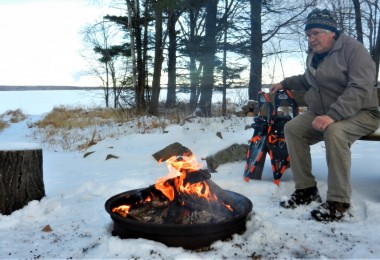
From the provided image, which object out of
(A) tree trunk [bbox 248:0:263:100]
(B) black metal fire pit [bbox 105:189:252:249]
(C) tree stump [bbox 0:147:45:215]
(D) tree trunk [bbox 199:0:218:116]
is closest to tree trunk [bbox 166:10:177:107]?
(D) tree trunk [bbox 199:0:218:116]

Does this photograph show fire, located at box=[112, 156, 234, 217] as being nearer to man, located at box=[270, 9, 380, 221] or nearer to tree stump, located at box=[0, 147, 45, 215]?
man, located at box=[270, 9, 380, 221]

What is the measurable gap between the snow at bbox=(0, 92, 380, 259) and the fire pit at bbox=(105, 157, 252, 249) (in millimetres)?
89

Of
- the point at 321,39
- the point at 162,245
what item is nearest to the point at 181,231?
the point at 162,245

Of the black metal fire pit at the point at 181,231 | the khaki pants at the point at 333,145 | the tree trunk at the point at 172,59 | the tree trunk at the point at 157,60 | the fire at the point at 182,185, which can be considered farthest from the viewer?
the tree trunk at the point at 172,59

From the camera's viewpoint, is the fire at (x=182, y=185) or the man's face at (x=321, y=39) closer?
the fire at (x=182, y=185)

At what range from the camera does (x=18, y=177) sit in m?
3.79

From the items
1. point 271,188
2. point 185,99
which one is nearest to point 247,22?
point 185,99

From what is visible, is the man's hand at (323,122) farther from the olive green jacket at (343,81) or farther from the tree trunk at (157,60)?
the tree trunk at (157,60)

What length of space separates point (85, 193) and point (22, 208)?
74 centimetres

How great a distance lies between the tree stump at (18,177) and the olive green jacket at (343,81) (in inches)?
119

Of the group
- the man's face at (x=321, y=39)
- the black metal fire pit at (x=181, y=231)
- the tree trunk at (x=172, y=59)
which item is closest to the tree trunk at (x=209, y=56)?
the tree trunk at (x=172, y=59)

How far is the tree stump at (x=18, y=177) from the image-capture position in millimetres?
3707

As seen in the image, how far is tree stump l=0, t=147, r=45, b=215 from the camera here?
3.71 meters

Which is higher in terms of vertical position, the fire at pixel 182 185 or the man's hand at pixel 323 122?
the man's hand at pixel 323 122
